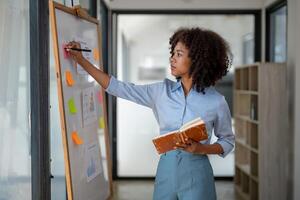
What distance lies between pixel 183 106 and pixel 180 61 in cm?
21

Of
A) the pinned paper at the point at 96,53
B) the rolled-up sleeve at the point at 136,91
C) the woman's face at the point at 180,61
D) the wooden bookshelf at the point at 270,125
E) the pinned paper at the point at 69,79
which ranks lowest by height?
the wooden bookshelf at the point at 270,125

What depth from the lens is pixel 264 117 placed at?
4.50 meters

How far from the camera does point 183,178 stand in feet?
6.86

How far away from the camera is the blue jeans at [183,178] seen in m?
2.09

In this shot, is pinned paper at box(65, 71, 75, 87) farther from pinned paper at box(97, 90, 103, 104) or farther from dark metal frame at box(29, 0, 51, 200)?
pinned paper at box(97, 90, 103, 104)

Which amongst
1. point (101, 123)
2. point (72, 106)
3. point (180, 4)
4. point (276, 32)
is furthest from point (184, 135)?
point (180, 4)

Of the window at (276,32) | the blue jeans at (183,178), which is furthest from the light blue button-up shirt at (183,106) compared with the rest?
the window at (276,32)

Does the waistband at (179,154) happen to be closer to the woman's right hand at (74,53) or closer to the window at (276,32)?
the woman's right hand at (74,53)

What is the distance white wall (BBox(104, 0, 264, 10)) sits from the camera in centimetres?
564

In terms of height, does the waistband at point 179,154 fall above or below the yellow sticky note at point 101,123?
below

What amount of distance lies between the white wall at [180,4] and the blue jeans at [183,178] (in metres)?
3.85

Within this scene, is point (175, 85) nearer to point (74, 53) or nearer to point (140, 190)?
point (74, 53)

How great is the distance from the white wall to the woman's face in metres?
3.64

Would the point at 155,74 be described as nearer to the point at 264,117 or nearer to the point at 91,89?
the point at 264,117
